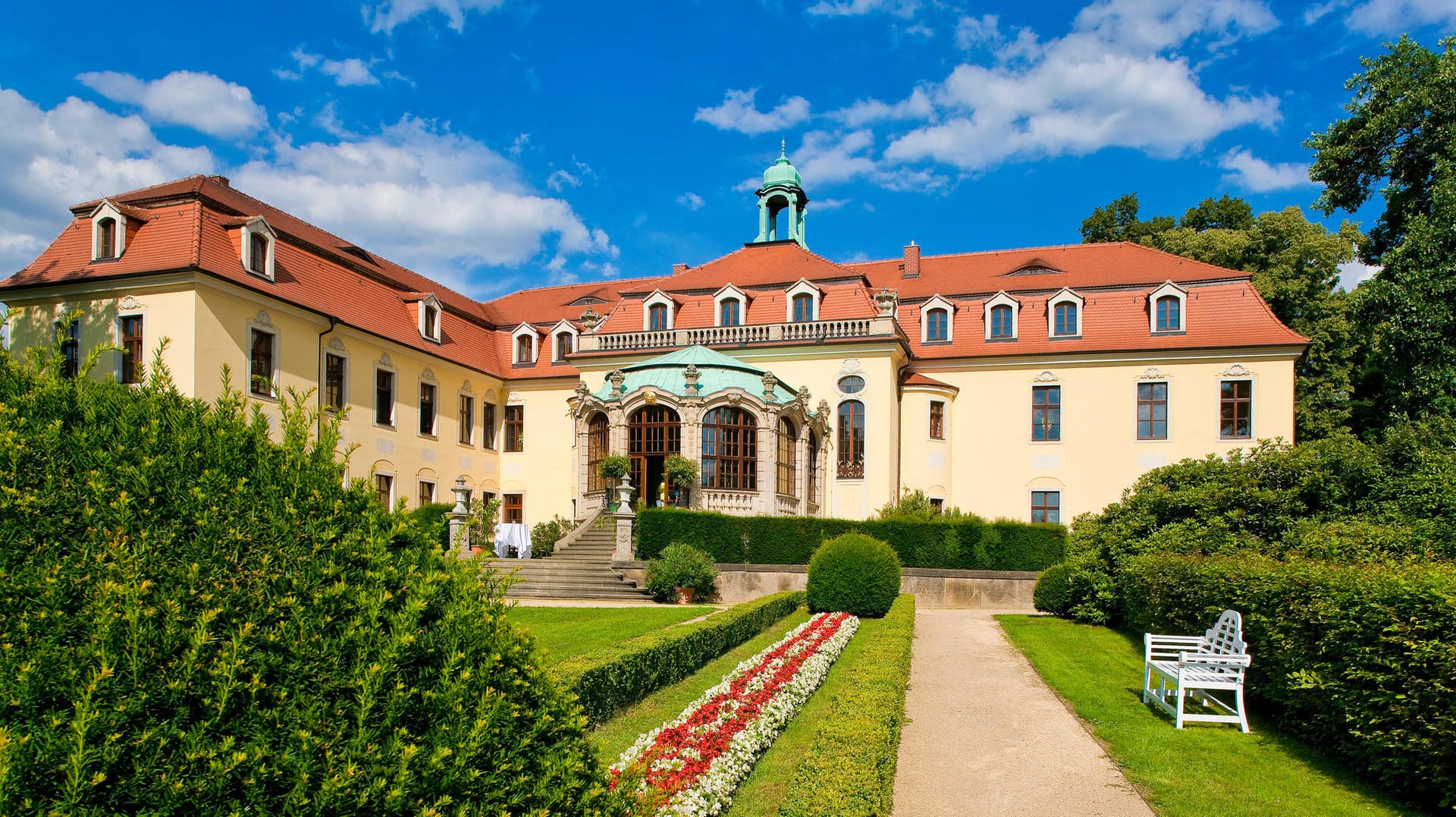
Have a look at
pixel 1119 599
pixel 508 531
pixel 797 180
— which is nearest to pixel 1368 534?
pixel 1119 599

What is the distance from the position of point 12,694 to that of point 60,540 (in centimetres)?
46

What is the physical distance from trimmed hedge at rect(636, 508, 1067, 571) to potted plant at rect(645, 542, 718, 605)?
1580 millimetres

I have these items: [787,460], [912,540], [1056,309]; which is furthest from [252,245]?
[1056,309]

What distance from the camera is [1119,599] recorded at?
18.4 metres

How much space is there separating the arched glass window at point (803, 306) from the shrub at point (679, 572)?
36.8ft

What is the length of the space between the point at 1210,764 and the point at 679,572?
1387cm

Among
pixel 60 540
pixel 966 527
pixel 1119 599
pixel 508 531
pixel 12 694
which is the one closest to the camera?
pixel 12 694

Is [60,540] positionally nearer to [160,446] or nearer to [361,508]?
[160,446]

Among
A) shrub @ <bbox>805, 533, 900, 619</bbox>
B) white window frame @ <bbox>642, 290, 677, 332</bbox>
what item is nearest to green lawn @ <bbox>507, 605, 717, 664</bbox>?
shrub @ <bbox>805, 533, 900, 619</bbox>

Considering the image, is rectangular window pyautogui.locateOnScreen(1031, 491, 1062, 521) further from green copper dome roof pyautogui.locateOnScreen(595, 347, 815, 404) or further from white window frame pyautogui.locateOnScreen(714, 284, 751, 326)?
white window frame pyautogui.locateOnScreen(714, 284, 751, 326)

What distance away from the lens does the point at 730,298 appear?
103ft

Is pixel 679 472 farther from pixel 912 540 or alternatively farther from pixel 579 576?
pixel 912 540

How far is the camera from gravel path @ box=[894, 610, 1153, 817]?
22.9 feet

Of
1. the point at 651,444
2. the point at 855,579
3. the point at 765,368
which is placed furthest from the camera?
the point at 765,368
